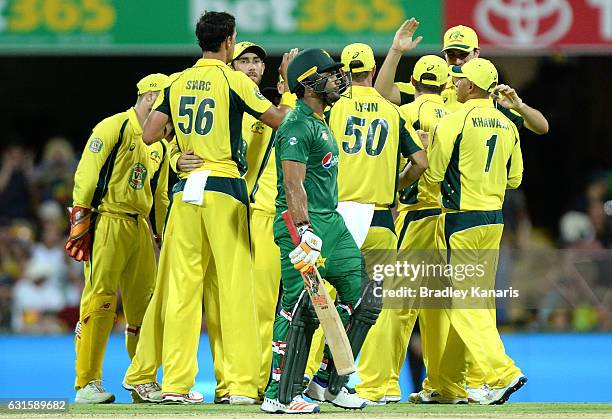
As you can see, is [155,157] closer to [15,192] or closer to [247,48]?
[247,48]

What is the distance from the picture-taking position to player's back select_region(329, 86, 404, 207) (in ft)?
29.8

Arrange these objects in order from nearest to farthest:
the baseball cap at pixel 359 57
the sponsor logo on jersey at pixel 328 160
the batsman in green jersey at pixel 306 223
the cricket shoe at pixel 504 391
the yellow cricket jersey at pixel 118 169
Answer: the batsman in green jersey at pixel 306 223 → the sponsor logo on jersey at pixel 328 160 → the cricket shoe at pixel 504 391 → the baseball cap at pixel 359 57 → the yellow cricket jersey at pixel 118 169

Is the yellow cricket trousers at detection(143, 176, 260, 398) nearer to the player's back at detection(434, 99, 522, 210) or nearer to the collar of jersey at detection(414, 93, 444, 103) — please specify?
the player's back at detection(434, 99, 522, 210)

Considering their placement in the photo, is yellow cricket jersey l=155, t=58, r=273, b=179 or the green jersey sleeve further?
yellow cricket jersey l=155, t=58, r=273, b=179

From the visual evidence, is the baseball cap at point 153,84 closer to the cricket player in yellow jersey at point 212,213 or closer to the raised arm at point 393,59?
the cricket player in yellow jersey at point 212,213

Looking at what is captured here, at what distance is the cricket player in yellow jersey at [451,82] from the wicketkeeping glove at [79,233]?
7.29 feet

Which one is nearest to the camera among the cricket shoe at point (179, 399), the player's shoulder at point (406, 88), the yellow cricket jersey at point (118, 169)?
the cricket shoe at point (179, 399)

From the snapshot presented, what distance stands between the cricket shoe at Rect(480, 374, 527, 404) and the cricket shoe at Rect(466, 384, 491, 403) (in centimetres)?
18

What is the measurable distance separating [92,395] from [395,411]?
2229 millimetres

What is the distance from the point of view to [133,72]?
703 inches

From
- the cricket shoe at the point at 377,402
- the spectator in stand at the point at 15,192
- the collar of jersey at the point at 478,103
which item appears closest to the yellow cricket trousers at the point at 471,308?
the cricket shoe at the point at 377,402

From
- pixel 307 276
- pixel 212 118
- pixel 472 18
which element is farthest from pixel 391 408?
pixel 472 18

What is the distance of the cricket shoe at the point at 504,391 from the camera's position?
894cm
